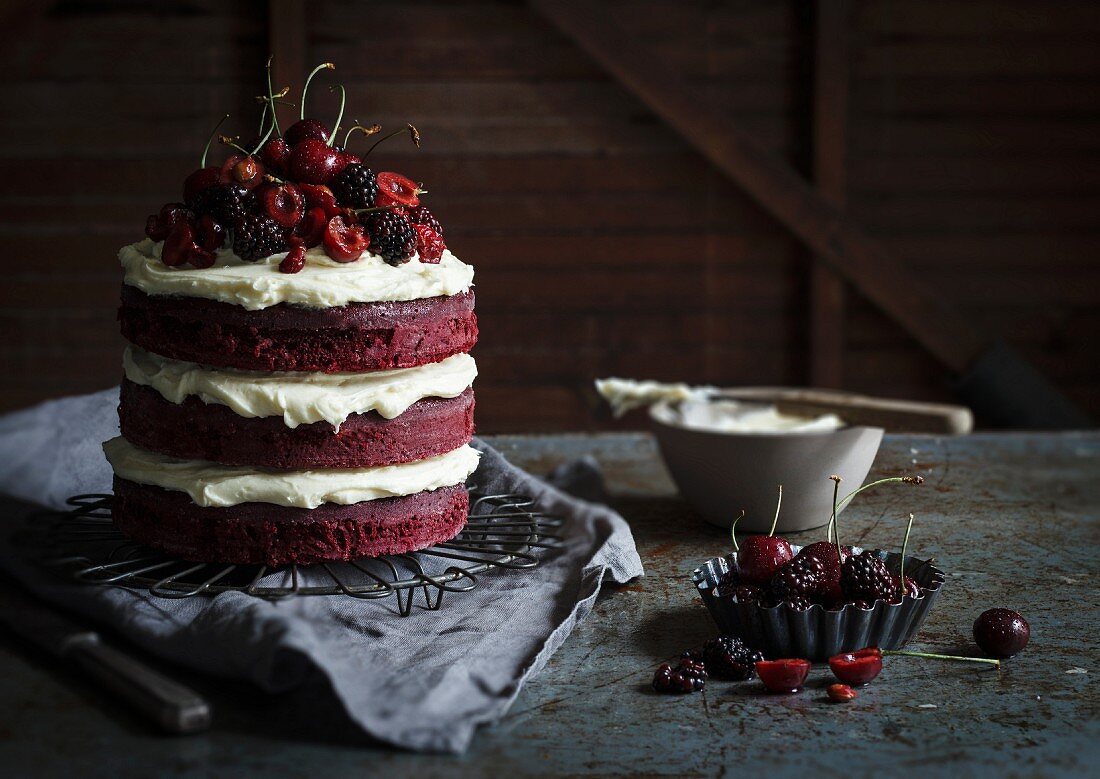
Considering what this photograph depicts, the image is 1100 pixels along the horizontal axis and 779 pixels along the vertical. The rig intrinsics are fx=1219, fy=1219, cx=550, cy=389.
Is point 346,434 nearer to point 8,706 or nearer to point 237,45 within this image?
point 8,706

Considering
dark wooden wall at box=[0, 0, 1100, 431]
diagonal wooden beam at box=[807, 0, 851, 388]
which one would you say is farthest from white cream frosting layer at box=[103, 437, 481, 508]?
diagonal wooden beam at box=[807, 0, 851, 388]

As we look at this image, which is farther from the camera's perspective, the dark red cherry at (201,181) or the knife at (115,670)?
the dark red cherry at (201,181)

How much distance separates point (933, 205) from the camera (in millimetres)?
5000

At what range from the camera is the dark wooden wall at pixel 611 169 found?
4797 millimetres

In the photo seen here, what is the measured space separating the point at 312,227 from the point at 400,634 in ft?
1.87

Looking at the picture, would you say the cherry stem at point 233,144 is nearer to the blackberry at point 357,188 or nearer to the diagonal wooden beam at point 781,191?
the blackberry at point 357,188

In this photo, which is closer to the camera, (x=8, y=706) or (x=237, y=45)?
(x=8, y=706)

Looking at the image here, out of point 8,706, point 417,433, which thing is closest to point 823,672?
point 417,433

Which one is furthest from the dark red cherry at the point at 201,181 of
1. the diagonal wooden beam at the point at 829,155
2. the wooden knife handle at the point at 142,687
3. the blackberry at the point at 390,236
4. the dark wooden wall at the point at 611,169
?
the diagonal wooden beam at the point at 829,155

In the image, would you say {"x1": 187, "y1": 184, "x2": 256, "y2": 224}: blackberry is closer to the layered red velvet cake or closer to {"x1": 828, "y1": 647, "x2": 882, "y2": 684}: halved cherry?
the layered red velvet cake

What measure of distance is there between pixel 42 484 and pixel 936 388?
3.73 m

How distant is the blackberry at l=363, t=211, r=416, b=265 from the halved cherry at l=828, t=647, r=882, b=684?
2.60 ft

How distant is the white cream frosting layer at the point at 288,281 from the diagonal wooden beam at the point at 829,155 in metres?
3.40

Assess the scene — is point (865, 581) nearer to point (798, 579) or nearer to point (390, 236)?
point (798, 579)
